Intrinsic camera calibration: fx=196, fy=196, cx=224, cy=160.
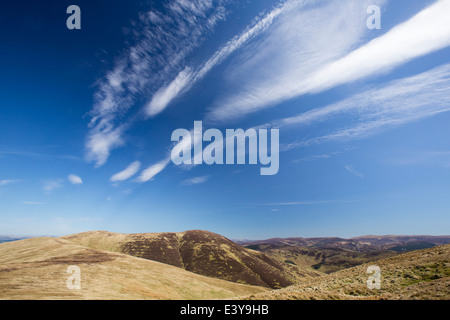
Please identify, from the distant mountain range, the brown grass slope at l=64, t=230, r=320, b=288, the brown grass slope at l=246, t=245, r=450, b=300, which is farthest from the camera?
the brown grass slope at l=64, t=230, r=320, b=288

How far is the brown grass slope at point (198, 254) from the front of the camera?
11558 centimetres

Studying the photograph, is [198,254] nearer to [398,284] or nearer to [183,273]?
[183,273]

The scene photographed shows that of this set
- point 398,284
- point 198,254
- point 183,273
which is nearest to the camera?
point 398,284

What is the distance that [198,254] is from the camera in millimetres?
136750

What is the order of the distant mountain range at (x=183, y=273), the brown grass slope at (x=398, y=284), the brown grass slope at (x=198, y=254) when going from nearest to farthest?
the brown grass slope at (x=398, y=284), the distant mountain range at (x=183, y=273), the brown grass slope at (x=198, y=254)

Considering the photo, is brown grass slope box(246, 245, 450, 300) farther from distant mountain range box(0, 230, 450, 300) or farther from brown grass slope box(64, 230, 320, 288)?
brown grass slope box(64, 230, 320, 288)

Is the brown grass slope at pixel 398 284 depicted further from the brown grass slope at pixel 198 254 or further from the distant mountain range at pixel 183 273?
the brown grass slope at pixel 198 254

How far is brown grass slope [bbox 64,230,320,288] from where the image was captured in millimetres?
115581

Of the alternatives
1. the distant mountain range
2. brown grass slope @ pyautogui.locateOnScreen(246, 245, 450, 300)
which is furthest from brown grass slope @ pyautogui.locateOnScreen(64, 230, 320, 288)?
brown grass slope @ pyautogui.locateOnScreen(246, 245, 450, 300)

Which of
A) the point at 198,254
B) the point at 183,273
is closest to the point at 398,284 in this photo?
the point at 183,273

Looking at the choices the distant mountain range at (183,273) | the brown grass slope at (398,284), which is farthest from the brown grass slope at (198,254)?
the brown grass slope at (398,284)
